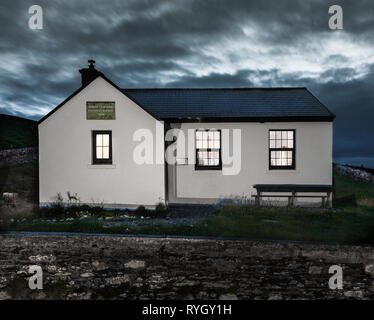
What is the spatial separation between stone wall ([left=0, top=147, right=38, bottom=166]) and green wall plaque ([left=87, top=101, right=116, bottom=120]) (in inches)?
442

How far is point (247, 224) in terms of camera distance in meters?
7.49

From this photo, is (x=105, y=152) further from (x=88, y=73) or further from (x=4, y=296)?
(x=4, y=296)

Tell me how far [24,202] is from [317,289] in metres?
11.4

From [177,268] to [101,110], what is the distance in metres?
7.18

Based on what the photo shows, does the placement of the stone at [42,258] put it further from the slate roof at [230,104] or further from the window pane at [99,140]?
the slate roof at [230,104]

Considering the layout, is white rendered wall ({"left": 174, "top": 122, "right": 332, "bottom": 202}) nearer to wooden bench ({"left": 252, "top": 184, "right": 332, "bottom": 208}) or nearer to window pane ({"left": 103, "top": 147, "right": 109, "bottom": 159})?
wooden bench ({"left": 252, "top": 184, "right": 332, "bottom": 208})

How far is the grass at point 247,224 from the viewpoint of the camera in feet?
21.6

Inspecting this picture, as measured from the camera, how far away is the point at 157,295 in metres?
5.91

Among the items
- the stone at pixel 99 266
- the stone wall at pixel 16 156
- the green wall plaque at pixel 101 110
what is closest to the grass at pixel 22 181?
the stone wall at pixel 16 156

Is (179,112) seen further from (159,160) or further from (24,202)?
(24,202)

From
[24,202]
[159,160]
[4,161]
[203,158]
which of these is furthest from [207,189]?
[4,161]

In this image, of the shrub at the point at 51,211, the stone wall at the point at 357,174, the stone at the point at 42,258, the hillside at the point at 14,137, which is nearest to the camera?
the stone at the point at 42,258

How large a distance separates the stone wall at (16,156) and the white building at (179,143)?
967 centimetres
